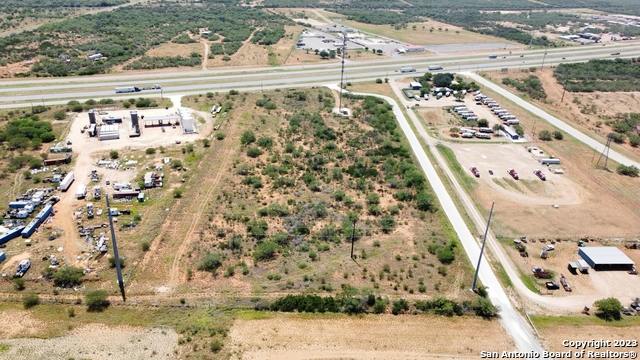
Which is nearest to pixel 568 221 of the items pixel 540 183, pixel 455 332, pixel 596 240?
pixel 596 240

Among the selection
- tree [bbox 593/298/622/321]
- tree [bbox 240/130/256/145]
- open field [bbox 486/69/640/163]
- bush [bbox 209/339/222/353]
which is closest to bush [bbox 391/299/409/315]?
bush [bbox 209/339/222/353]

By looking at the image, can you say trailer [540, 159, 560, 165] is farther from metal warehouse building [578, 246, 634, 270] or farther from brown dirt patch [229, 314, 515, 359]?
brown dirt patch [229, 314, 515, 359]

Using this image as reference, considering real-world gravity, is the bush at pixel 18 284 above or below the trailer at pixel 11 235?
below

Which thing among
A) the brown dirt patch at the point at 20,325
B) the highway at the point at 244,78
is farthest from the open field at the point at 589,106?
the brown dirt patch at the point at 20,325

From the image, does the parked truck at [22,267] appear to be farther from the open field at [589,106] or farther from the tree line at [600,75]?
the tree line at [600,75]

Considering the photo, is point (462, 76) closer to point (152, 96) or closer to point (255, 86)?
point (255, 86)

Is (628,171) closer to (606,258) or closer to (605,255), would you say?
(605,255)

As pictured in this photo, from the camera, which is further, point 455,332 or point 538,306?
point 538,306
